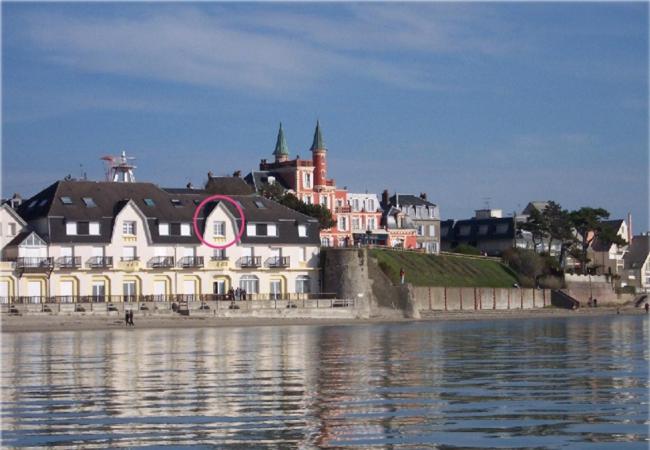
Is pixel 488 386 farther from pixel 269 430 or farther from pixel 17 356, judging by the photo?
pixel 17 356

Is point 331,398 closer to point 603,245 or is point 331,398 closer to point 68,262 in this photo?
point 68,262

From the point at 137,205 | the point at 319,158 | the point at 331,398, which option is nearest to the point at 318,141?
the point at 319,158

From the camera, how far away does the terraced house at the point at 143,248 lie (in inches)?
2785

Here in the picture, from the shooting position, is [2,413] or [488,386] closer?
[2,413]

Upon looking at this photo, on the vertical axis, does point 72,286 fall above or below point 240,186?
below

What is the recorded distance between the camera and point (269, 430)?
17.9 m

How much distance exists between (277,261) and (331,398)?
57.4m

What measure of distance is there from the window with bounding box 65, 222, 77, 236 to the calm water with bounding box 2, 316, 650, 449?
1348 inches

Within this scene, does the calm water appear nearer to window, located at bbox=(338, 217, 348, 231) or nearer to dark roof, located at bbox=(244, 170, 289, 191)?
dark roof, located at bbox=(244, 170, 289, 191)

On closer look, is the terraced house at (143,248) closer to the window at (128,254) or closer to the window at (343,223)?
the window at (128,254)

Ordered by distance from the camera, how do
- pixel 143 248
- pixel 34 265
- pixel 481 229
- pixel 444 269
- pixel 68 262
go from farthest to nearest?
pixel 481 229, pixel 444 269, pixel 143 248, pixel 68 262, pixel 34 265

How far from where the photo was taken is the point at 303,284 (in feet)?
265

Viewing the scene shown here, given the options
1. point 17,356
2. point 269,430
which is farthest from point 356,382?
point 17,356

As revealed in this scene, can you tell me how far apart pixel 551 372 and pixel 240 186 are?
74.2 meters
